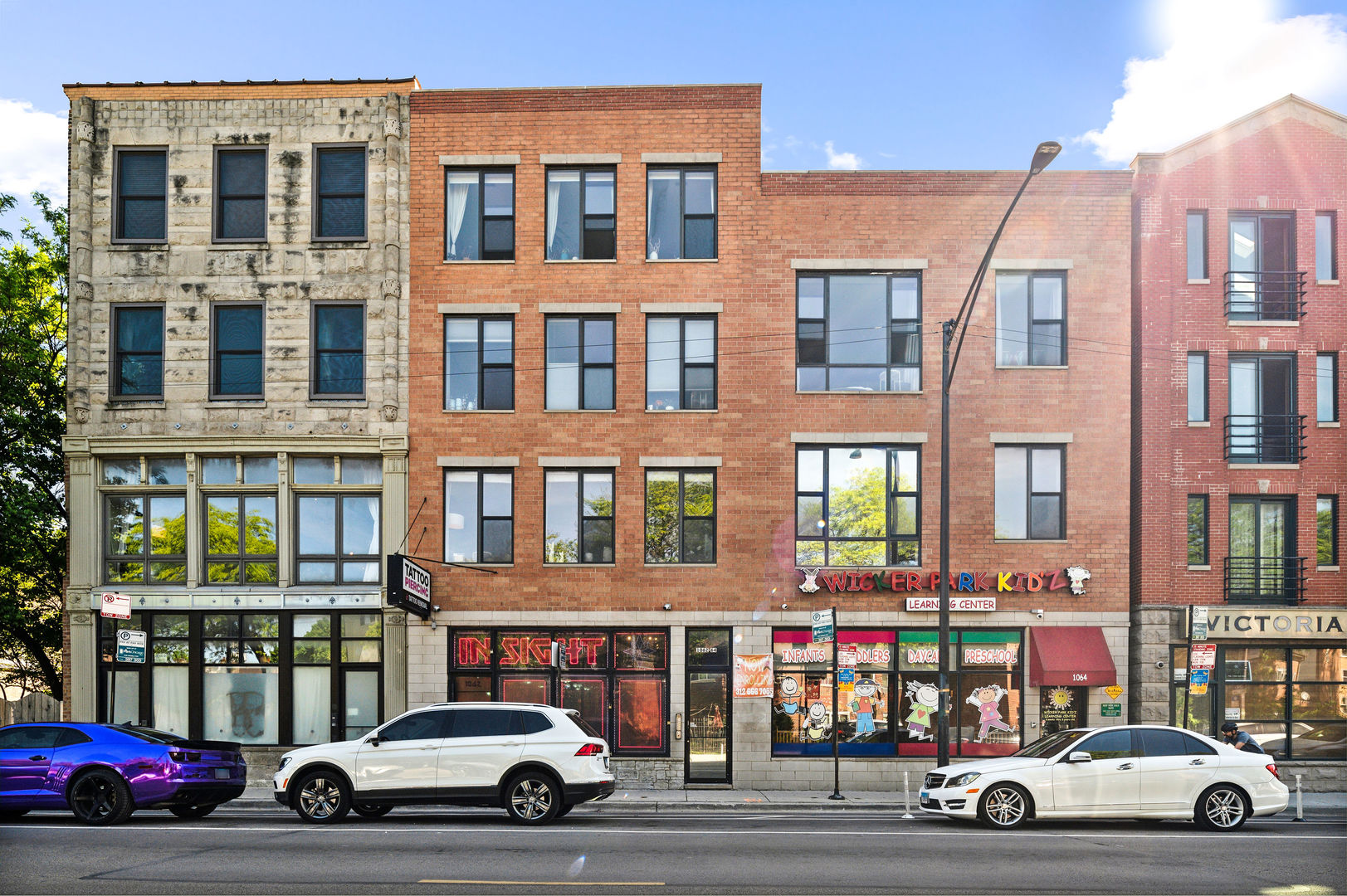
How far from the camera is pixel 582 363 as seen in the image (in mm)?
24172

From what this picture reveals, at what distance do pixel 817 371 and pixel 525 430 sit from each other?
20.8 ft

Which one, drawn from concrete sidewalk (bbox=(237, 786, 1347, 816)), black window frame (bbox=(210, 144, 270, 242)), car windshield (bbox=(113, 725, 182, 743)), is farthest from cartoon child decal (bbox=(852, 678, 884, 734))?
black window frame (bbox=(210, 144, 270, 242))

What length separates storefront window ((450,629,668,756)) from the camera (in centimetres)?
2327

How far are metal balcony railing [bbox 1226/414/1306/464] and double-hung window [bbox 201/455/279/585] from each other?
20.4 metres

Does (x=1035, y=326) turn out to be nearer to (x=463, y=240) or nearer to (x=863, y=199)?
(x=863, y=199)

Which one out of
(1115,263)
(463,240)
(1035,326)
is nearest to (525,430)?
(463,240)

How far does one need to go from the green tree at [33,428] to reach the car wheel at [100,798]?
12.2 metres

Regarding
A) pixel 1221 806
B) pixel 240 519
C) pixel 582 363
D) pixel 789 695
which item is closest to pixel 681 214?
pixel 582 363

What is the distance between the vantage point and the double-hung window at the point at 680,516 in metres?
23.8

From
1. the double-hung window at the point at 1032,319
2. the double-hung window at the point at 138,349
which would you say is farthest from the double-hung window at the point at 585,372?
the double-hung window at the point at 138,349

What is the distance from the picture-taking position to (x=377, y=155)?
80.0ft

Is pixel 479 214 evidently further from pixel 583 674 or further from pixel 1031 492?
pixel 1031 492

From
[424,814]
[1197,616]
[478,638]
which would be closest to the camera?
[424,814]

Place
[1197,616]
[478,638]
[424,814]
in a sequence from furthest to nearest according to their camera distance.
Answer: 1. [478,638]
2. [1197,616]
3. [424,814]
